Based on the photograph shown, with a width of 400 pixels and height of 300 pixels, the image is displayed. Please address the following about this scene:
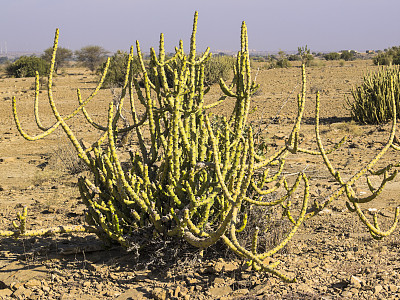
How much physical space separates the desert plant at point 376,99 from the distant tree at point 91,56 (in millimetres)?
33633

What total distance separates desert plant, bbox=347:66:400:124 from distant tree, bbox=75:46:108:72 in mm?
33633

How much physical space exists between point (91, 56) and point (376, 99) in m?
36.5

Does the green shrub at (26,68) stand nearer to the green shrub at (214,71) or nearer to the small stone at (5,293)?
the green shrub at (214,71)

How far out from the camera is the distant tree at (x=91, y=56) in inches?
1682

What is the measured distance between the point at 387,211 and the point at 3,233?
366 centimetres

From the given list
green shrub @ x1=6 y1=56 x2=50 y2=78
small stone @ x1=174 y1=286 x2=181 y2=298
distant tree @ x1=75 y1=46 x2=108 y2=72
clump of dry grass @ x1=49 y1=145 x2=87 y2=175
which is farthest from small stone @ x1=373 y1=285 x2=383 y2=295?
distant tree @ x1=75 y1=46 x2=108 y2=72

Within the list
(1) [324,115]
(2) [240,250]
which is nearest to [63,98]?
(1) [324,115]

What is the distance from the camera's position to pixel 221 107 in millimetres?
14281

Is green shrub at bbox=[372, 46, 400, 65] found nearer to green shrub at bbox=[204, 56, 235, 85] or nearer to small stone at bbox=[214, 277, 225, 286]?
green shrub at bbox=[204, 56, 235, 85]

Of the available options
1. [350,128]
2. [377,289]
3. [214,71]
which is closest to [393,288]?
[377,289]

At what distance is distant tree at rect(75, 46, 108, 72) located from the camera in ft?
140

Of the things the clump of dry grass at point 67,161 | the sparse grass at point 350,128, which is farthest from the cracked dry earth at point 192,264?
the sparse grass at point 350,128

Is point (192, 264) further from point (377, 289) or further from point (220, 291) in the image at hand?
point (377, 289)

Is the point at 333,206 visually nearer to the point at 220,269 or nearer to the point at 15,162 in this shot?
the point at 220,269
